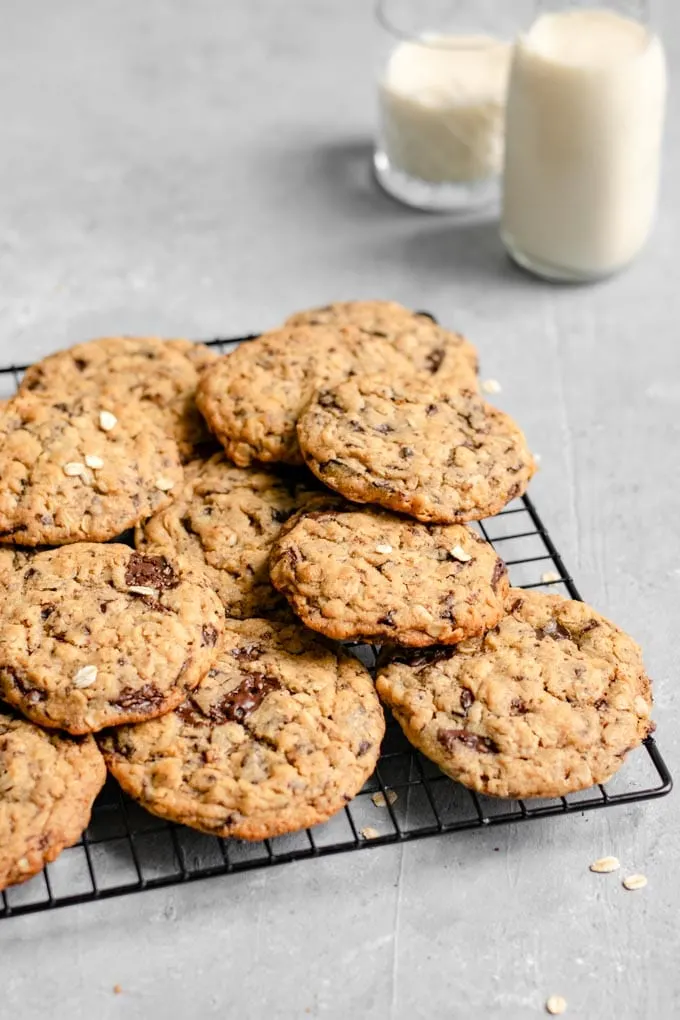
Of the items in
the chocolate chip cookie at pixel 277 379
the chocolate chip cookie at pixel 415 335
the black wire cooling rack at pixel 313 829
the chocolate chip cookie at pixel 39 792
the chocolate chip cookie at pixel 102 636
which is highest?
the chocolate chip cookie at pixel 277 379

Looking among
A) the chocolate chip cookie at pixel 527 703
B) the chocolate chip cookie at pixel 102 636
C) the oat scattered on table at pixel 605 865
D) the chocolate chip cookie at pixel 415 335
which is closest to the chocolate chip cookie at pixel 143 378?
the chocolate chip cookie at pixel 415 335

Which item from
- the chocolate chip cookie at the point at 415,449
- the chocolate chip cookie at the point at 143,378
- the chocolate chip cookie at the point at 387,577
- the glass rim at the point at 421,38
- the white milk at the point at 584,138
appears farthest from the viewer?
the glass rim at the point at 421,38

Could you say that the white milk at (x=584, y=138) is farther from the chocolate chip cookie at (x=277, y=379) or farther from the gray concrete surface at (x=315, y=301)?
the chocolate chip cookie at (x=277, y=379)

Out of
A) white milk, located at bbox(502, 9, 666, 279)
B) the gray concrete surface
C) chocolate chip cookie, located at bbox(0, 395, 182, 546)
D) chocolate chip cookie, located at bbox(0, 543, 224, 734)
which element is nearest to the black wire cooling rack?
the gray concrete surface

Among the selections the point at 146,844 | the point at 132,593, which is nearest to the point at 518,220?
the point at 132,593

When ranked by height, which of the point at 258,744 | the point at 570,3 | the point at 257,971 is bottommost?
the point at 257,971

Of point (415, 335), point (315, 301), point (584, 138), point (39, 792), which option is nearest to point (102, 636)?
point (39, 792)

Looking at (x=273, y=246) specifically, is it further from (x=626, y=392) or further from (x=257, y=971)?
(x=257, y=971)
